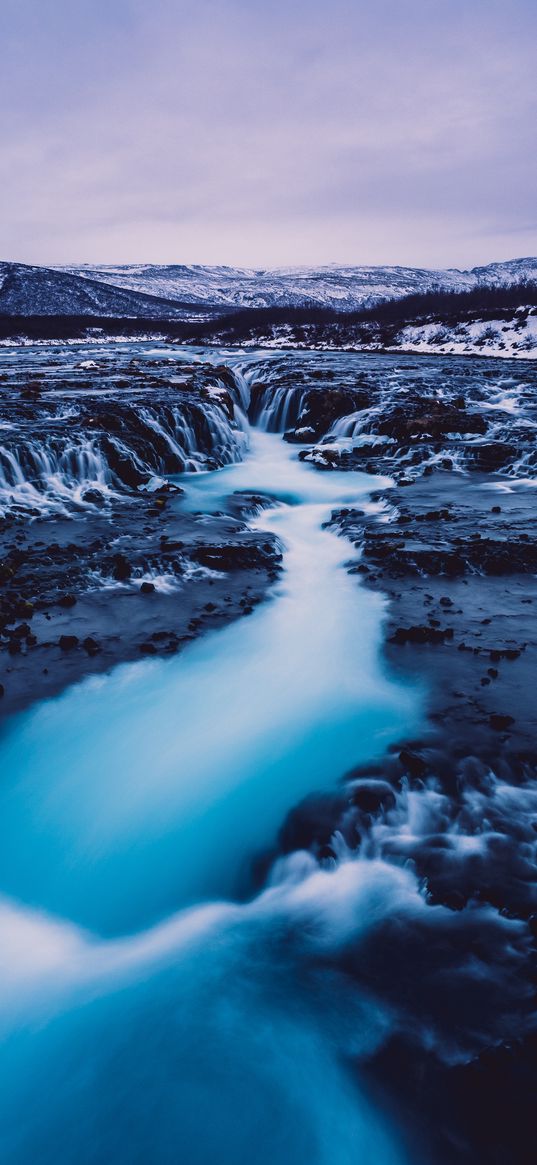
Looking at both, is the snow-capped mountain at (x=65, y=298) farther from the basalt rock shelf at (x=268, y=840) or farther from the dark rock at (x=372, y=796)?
the dark rock at (x=372, y=796)

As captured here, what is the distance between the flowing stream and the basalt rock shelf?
15 millimetres

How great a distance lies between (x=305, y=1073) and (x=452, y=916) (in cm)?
127

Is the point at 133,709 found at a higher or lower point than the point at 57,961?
higher

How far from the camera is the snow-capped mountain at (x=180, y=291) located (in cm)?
10562

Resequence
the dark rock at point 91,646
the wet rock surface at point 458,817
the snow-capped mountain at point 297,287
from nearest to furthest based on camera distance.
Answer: the wet rock surface at point 458,817 < the dark rock at point 91,646 < the snow-capped mountain at point 297,287

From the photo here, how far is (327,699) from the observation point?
6.50 meters

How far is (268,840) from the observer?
4.69 meters

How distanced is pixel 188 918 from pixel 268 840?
0.83m

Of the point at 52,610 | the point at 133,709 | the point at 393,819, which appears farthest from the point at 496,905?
the point at 52,610

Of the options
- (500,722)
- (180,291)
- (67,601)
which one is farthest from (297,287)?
(500,722)

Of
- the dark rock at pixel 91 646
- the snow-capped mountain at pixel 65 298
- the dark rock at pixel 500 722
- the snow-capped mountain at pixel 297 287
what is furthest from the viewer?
the snow-capped mountain at pixel 297 287

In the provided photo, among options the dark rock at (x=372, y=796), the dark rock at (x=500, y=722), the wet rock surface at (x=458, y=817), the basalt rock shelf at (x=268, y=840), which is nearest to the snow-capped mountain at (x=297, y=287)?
the wet rock surface at (x=458, y=817)

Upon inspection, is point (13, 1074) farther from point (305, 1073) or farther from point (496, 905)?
point (496, 905)

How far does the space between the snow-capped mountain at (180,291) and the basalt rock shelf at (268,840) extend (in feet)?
249
